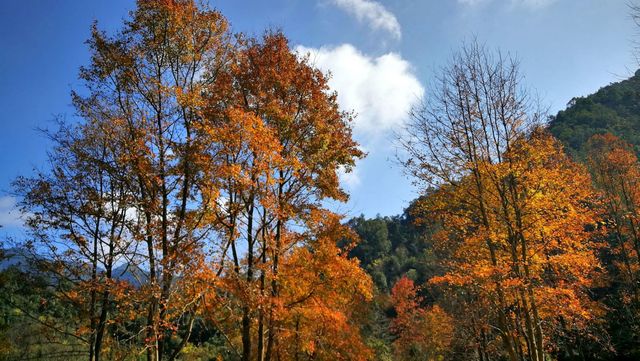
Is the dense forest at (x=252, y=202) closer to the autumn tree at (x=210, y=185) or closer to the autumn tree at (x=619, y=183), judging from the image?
the autumn tree at (x=210, y=185)

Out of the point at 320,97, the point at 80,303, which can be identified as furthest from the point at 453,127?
the point at 80,303

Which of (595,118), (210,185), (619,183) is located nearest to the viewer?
(210,185)

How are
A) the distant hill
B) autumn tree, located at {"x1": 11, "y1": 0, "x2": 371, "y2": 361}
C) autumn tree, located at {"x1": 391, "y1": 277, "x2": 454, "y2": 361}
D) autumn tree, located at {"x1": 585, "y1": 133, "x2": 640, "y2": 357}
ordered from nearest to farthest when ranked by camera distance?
1. autumn tree, located at {"x1": 11, "y1": 0, "x2": 371, "y2": 361}
2. autumn tree, located at {"x1": 585, "y1": 133, "x2": 640, "y2": 357}
3. autumn tree, located at {"x1": 391, "y1": 277, "x2": 454, "y2": 361}
4. the distant hill

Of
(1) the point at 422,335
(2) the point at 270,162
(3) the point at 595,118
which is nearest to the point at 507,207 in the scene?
(2) the point at 270,162

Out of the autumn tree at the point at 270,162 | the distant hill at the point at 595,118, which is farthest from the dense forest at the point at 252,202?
the distant hill at the point at 595,118

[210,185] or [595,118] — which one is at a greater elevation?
[595,118]

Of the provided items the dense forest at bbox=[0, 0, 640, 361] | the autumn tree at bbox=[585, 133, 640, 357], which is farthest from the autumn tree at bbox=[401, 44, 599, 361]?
the autumn tree at bbox=[585, 133, 640, 357]

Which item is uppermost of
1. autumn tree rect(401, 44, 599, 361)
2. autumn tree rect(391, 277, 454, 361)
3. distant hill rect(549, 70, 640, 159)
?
distant hill rect(549, 70, 640, 159)

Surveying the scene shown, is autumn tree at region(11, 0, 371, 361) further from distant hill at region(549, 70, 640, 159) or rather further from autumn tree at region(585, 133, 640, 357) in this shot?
distant hill at region(549, 70, 640, 159)

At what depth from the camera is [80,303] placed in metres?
11.6

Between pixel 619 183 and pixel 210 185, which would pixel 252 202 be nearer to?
pixel 210 185

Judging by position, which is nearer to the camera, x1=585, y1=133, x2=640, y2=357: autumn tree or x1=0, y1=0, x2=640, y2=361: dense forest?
x1=0, y1=0, x2=640, y2=361: dense forest

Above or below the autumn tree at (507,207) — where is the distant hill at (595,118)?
above

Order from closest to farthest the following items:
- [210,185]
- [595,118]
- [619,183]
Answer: [210,185] < [619,183] < [595,118]
